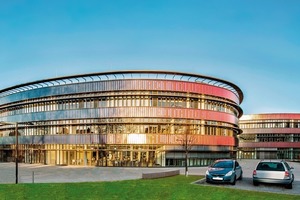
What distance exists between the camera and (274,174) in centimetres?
1909

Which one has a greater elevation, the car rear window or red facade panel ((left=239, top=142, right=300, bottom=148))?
the car rear window

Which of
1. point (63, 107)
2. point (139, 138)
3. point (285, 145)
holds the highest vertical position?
point (63, 107)

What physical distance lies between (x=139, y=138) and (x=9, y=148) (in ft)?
88.5

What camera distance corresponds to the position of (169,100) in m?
42.8

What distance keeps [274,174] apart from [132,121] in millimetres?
25030

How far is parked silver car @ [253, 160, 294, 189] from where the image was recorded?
18828 millimetres

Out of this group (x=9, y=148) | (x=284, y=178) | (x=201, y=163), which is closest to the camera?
(x=284, y=178)

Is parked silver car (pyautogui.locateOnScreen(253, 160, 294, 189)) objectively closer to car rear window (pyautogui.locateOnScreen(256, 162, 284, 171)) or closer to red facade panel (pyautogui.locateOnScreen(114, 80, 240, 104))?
car rear window (pyautogui.locateOnScreen(256, 162, 284, 171))

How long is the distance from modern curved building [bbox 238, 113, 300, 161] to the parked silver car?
224 feet

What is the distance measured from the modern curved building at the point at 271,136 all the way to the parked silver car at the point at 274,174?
68.2 m

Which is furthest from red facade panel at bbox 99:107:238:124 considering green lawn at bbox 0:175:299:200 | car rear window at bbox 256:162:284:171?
green lawn at bbox 0:175:299:200

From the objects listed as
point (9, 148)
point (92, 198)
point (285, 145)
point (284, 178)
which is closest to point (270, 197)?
point (284, 178)

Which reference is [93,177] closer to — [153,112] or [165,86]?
[153,112]

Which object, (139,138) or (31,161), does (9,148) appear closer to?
(31,161)
